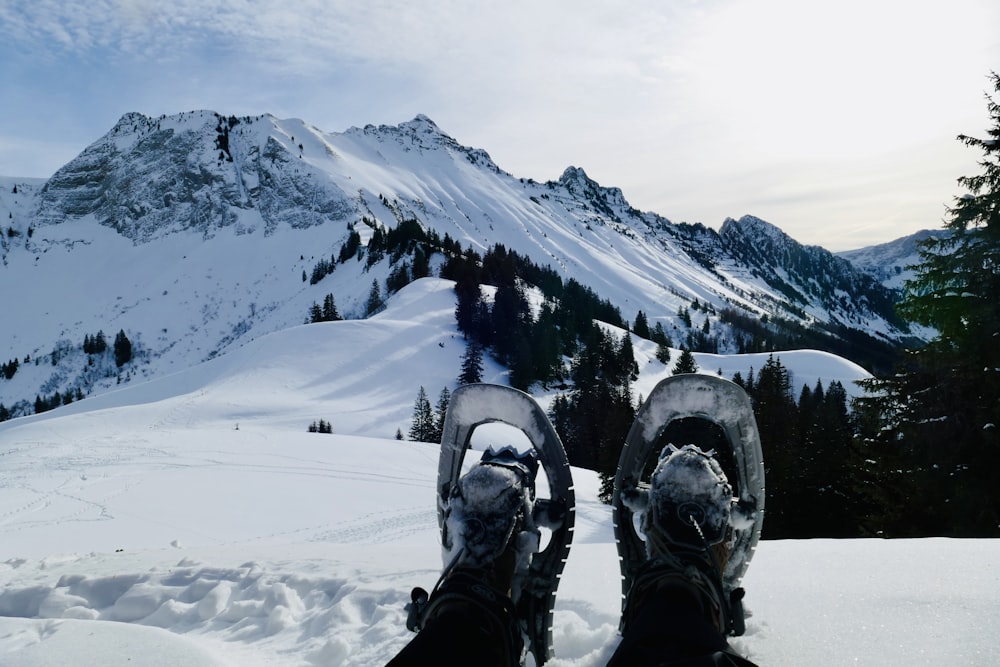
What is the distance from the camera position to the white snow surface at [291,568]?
2.26 metres

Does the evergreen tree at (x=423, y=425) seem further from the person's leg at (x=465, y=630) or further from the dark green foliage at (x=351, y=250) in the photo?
the dark green foliage at (x=351, y=250)

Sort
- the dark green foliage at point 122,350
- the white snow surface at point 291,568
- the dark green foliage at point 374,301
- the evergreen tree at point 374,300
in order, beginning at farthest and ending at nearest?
the dark green foliage at point 122,350 → the evergreen tree at point 374,300 → the dark green foliage at point 374,301 → the white snow surface at point 291,568

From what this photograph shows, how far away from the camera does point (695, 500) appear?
2.53 m

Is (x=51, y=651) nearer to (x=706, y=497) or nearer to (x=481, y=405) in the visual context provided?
(x=481, y=405)

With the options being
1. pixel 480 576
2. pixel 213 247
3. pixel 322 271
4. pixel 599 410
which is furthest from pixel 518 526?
pixel 213 247

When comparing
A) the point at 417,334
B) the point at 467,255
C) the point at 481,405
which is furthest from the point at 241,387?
the point at 481,405

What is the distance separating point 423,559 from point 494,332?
145 feet

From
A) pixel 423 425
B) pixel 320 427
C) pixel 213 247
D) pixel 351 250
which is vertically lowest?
pixel 423 425

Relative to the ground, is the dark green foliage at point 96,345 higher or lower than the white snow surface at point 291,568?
higher

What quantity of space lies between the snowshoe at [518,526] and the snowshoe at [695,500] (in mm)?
334

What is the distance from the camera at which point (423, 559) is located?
3973 millimetres

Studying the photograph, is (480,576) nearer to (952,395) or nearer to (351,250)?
(952,395)

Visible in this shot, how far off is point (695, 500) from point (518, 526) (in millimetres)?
829

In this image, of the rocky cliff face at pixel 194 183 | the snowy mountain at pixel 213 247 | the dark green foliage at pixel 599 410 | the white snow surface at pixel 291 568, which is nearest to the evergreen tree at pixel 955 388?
the white snow surface at pixel 291 568
